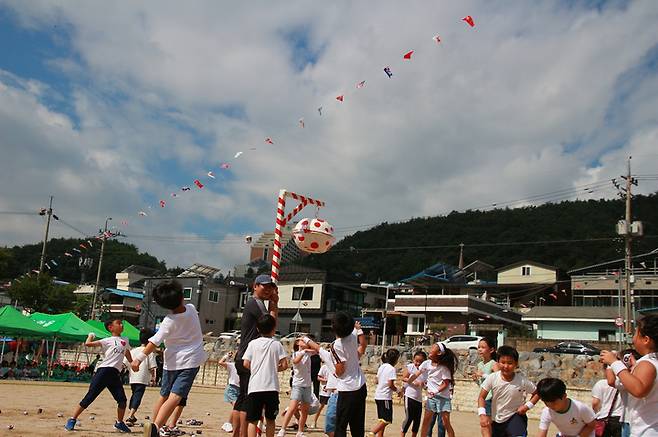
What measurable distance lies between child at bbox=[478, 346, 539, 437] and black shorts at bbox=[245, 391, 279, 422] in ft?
7.04

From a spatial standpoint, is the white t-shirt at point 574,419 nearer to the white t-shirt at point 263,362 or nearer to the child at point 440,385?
the white t-shirt at point 263,362

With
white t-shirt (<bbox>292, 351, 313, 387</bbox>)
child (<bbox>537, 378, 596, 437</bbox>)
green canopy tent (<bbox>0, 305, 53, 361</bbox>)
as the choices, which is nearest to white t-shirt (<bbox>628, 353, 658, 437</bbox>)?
child (<bbox>537, 378, 596, 437</bbox>)

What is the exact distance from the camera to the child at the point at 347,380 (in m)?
6.30

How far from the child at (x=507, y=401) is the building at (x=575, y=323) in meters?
38.3

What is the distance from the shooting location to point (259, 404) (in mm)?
6035

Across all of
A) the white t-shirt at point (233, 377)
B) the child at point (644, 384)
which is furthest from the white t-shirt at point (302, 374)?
the child at point (644, 384)

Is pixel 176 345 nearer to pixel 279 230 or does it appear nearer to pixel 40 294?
pixel 279 230

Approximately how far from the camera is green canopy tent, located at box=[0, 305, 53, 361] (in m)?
19.6

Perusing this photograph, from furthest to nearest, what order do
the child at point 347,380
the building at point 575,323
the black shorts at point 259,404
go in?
the building at point 575,323
the child at point 347,380
the black shorts at point 259,404

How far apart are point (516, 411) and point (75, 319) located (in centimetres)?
1928

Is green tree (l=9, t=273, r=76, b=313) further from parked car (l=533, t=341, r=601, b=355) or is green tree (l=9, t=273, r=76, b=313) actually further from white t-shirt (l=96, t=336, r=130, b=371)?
white t-shirt (l=96, t=336, r=130, b=371)

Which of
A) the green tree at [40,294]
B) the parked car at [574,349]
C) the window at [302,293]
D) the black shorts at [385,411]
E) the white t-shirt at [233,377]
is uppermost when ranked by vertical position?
the window at [302,293]

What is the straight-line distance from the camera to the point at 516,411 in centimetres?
613

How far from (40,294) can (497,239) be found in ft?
163
